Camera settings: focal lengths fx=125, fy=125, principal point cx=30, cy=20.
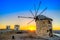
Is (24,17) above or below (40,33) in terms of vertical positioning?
above

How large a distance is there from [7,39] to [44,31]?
835 centimetres

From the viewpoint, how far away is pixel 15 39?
71.4 feet

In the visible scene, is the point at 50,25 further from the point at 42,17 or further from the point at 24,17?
the point at 24,17

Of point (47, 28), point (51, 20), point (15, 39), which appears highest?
point (51, 20)

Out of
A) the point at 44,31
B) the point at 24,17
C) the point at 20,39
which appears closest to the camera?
the point at 20,39

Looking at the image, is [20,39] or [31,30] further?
[31,30]

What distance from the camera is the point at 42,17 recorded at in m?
27.4

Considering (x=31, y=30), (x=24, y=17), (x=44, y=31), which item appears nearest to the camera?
(x=44, y=31)

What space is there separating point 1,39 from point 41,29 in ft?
29.1

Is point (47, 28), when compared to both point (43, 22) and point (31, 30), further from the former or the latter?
point (31, 30)

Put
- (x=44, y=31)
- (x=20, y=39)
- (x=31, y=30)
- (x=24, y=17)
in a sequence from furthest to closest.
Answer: (x=31, y=30) < (x=24, y=17) < (x=44, y=31) < (x=20, y=39)

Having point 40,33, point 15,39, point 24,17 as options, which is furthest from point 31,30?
point 15,39

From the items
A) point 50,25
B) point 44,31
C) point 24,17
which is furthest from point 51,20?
point 24,17

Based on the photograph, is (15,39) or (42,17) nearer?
(15,39)
